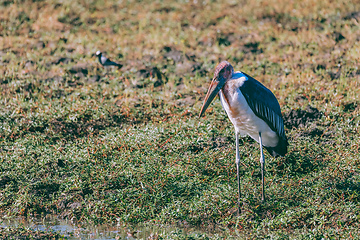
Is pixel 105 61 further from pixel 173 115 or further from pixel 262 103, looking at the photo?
pixel 262 103

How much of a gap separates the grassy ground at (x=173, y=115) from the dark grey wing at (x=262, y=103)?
1.99ft

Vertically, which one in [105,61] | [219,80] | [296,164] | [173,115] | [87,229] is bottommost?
[87,229]

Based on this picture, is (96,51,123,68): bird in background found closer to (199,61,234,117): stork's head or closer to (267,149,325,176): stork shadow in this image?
(199,61,234,117): stork's head

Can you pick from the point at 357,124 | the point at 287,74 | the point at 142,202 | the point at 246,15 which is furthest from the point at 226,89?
the point at 246,15

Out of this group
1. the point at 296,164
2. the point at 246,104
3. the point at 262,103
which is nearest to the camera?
the point at 246,104

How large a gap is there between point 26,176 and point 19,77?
3.72 meters

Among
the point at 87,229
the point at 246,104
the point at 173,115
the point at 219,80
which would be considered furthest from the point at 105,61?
the point at 87,229

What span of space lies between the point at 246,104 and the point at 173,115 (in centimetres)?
237

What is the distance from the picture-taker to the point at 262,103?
552 centimetres

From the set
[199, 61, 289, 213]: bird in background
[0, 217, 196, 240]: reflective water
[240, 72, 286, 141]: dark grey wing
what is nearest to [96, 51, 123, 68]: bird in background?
[199, 61, 289, 213]: bird in background

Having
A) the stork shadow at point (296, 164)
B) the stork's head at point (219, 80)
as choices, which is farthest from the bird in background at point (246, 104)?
the stork shadow at point (296, 164)

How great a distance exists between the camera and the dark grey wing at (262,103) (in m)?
5.40

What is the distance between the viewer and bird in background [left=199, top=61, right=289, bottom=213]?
5.38 metres

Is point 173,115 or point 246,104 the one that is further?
point 173,115
